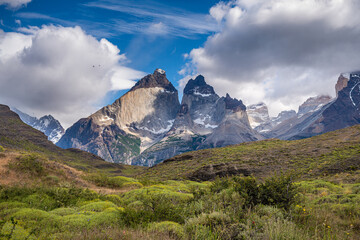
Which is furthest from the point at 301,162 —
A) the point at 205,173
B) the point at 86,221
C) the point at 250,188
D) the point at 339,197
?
the point at 86,221

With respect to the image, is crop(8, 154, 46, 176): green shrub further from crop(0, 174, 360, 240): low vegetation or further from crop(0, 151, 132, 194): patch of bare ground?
crop(0, 174, 360, 240): low vegetation

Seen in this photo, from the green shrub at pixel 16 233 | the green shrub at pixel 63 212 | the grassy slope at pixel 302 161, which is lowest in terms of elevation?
the grassy slope at pixel 302 161

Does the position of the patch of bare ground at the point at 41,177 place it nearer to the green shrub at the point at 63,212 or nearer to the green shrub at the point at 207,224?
the green shrub at the point at 63,212

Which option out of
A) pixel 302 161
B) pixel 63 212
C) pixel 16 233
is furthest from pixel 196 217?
pixel 302 161

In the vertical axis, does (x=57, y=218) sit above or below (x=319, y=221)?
above

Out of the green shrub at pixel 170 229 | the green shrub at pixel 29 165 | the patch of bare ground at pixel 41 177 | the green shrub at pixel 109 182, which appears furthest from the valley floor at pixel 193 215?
the green shrub at pixel 109 182

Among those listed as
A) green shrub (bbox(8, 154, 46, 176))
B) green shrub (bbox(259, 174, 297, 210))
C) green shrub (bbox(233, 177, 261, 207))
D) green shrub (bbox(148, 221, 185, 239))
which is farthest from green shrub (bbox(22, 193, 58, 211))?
green shrub (bbox(259, 174, 297, 210))

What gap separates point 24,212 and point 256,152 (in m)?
38.5

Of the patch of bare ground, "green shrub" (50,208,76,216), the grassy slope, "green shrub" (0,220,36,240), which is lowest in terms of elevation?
the grassy slope

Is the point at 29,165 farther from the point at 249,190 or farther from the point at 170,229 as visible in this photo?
the point at 249,190

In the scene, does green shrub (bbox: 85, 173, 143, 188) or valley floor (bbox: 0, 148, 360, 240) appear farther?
green shrub (bbox: 85, 173, 143, 188)

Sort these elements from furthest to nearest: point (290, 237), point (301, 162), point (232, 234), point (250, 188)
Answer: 1. point (301, 162)
2. point (250, 188)
3. point (232, 234)
4. point (290, 237)

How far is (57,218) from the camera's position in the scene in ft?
25.9

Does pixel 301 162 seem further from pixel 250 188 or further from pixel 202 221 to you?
pixel 202 221
